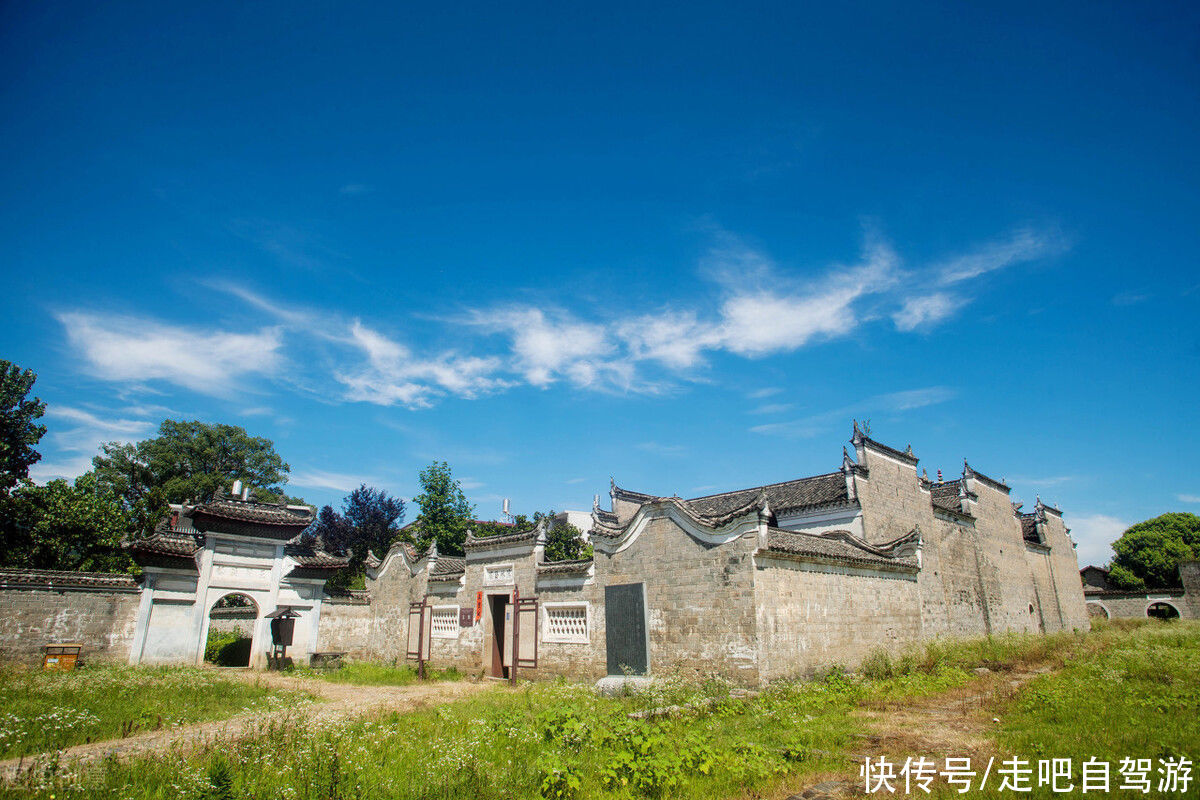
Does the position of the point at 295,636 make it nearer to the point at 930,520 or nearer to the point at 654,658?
the point at 654,658

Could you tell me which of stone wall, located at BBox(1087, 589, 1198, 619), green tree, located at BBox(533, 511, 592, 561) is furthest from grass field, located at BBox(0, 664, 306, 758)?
stone wall, located at BBox(1087, 589, 1198, 619)

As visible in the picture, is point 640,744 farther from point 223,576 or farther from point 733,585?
point 223,576

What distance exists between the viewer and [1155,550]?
1679 inches

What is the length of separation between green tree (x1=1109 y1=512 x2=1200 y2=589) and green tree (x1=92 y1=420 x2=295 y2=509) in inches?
2303

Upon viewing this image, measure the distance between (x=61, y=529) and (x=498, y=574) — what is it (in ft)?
72.2

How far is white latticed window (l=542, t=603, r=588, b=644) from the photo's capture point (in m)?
15.8

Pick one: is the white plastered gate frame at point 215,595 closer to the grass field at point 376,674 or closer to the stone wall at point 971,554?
the grass field at point 376,674

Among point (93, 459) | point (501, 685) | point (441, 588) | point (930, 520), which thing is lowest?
point (501, 685)


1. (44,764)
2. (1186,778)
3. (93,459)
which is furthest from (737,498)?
(93,459)

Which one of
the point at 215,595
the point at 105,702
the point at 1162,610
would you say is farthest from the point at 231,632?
the point at 1162,610

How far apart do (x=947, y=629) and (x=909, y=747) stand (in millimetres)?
13191

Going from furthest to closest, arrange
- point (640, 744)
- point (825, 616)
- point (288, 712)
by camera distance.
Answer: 1. point (825, 616)
2. point (288, 712)
3. point (640, 744)

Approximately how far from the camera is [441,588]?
19.9m

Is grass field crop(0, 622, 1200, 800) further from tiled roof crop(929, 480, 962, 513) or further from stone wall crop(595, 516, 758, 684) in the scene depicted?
tiled roof crop(929, 480, 962, 513)
